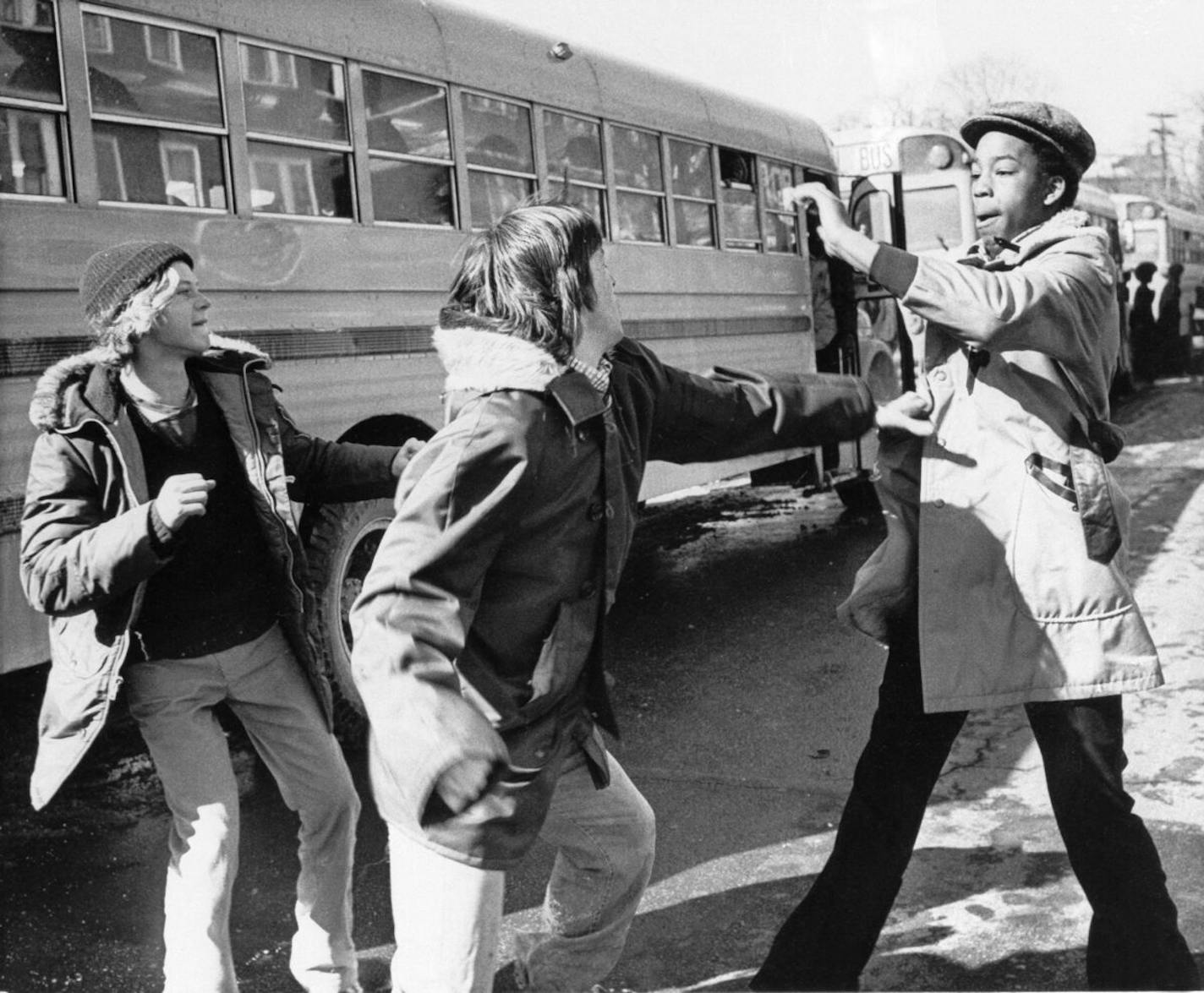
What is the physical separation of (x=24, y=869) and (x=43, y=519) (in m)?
1.76

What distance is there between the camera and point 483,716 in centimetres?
219

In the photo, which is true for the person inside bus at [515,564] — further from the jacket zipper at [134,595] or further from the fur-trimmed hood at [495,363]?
the jacket zipper at [134,595]

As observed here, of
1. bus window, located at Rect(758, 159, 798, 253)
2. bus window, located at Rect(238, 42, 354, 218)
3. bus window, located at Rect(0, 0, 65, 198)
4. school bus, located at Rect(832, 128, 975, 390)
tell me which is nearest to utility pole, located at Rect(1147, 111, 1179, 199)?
school bus, located at Rect(832, 128, 975, 390)

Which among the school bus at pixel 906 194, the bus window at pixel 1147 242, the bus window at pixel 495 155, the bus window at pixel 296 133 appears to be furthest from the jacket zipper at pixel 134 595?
the bus window at pixel 1147 242

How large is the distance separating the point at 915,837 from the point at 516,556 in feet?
4.06

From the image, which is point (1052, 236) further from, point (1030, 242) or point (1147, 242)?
point (1147, 242)

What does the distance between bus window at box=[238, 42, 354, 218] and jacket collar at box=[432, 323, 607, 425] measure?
3074mm

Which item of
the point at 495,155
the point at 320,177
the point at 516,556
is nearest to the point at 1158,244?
the point at 495,155

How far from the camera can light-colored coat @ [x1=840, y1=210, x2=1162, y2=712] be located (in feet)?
8.96

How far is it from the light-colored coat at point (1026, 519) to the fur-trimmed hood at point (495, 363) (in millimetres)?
803

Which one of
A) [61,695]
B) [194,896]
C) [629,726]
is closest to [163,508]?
[61,695]

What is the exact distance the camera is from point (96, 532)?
9.28 feet

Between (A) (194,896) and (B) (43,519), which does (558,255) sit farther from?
(A) (194,896)

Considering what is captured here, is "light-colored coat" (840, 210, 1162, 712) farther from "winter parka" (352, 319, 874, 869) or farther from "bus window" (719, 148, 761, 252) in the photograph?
"bus window" (719, 148, 761, 252)
